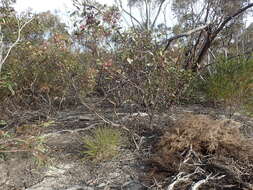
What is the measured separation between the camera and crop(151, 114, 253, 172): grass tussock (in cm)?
230

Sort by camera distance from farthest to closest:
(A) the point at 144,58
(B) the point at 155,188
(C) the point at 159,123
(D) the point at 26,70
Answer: (D) the point at 26,70 < (C) the point at 159,123 < (A) the point at 144,58 < (B) the point at 155,188

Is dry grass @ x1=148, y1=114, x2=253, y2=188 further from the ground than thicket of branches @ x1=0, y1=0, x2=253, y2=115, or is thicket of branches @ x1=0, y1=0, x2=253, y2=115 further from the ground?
thicket of branches @ x1=0, y1=0, x2=253, y2=115

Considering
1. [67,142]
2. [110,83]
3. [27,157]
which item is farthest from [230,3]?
[27,157]

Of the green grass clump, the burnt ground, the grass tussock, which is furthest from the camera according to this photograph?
the green grass clump

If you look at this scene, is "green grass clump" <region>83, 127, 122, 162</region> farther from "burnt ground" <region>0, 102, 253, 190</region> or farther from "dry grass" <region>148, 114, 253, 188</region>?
"dry grass" <region>148, 114, 253, 188</region>

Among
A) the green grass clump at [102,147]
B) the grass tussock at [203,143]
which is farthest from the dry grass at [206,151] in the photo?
the green grass clump at [102,147]

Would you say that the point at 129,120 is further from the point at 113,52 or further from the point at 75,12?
the point at 75,12

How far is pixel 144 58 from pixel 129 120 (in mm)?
872

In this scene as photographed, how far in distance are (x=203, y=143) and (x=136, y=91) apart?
3.81 ft

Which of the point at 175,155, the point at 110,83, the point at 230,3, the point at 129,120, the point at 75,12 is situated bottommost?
the point at 175,155

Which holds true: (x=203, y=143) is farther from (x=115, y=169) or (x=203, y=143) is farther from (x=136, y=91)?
(x=136, y=91)

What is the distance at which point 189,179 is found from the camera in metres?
2.12

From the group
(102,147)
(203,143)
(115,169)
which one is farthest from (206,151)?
(102,147)

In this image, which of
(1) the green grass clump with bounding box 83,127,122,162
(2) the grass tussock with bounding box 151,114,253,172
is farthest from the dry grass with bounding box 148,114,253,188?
(1) the green grass clump with bounding box 83,127,122,162
